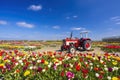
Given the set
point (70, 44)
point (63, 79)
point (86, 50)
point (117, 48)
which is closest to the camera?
point (63, 79)

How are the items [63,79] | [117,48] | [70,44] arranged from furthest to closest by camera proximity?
1. [117,48]
2. [70,44]
3. [63,79]

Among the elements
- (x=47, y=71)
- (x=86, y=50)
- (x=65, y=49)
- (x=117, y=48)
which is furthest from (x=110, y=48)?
(x=47, y=71)

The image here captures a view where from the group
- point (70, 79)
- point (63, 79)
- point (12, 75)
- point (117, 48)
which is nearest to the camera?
point (70, 79)

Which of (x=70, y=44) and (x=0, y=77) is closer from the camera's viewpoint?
(x=0, y=77)

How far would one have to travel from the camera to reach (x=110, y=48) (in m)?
20.2

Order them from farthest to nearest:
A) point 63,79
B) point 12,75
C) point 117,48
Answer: point 117,48 → point 12,75 → point 63,79

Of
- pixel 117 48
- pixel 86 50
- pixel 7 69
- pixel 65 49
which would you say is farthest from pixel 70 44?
pixel 7 69

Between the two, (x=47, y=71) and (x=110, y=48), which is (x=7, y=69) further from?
(x=110, y=48)

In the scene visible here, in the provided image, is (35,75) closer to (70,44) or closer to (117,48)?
(70,44)

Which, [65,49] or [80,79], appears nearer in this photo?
[80,79]

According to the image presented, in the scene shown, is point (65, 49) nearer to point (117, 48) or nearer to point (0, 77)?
point (117, 48)

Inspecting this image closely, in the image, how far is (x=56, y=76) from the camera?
5180 mm

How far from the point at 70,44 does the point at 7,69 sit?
433 inches

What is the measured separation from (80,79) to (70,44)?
1184cm
